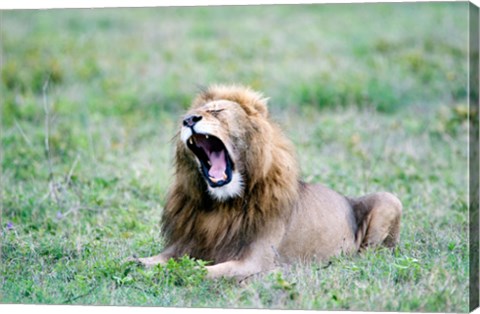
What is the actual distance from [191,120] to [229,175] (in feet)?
1.38

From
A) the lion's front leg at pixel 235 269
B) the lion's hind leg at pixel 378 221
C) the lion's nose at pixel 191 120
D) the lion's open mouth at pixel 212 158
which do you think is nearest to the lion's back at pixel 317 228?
the lion's hind leg at pixel 378 221

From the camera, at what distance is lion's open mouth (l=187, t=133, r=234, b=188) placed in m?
6.55

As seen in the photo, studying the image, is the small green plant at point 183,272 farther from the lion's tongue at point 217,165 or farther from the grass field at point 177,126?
the lion's tongue at point 217,165

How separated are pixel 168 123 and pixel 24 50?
2.52m

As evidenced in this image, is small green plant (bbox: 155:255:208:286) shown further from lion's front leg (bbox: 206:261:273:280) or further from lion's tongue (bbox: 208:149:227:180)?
lion's tongue (bbox: 208:149:227:180)

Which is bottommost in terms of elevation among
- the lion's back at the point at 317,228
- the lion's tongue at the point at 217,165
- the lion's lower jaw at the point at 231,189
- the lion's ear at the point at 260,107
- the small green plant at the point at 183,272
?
the small green plant at the point at 183,272

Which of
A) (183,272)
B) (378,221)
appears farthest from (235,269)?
(378,221)

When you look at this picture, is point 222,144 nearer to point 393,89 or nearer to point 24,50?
point 393,89

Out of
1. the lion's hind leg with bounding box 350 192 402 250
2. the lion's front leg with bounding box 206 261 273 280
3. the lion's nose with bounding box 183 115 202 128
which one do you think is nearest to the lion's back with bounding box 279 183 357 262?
the lion's hind leg with bounding box 350 192 402 250

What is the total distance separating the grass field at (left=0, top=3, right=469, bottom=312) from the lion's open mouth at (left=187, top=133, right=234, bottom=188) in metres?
0.49

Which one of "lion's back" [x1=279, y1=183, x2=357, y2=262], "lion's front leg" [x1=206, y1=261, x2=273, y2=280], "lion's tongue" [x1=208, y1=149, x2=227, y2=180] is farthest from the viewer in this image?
"lion's back" [x1=279, y1=183, x2=357, y2=262]

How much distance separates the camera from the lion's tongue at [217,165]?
6555mm

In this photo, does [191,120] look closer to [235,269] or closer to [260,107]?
[260,107]

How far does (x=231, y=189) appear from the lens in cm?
658
